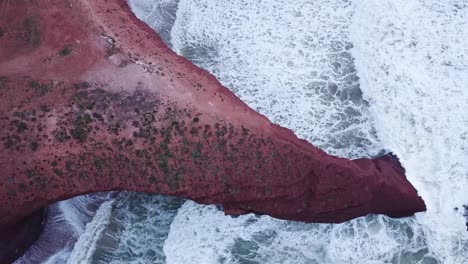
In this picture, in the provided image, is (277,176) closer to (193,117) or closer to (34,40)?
(193,117)

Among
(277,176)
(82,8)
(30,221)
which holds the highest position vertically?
(82,8)

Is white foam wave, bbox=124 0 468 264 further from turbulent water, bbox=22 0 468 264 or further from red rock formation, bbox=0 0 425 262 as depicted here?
red rock formation, bbox=0 0 425 262

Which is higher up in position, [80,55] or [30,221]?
[80,55]

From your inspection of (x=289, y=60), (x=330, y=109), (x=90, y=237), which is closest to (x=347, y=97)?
(x=330, y=109)

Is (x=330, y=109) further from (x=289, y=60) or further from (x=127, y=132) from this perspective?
(x=127, y=132)

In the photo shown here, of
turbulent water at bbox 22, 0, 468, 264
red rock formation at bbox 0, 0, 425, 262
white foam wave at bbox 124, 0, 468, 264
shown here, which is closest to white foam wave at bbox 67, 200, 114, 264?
Result: turbulent water at bbox 22, 0, 468, 264

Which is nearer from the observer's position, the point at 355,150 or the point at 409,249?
the point at 409,249

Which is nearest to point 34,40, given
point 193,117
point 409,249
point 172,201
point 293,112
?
point 193,117
